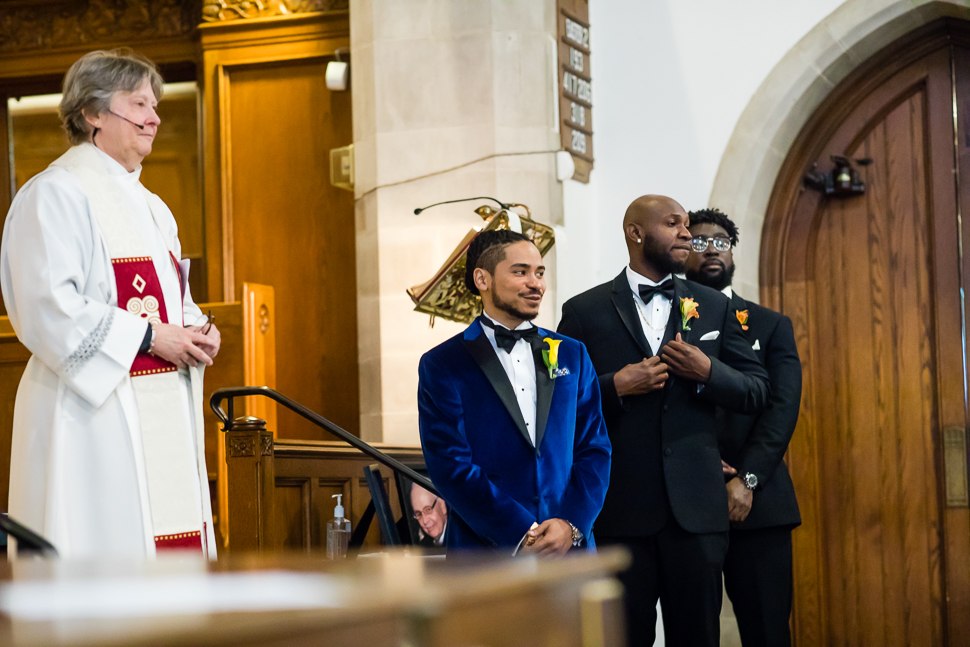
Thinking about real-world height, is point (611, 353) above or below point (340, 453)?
above

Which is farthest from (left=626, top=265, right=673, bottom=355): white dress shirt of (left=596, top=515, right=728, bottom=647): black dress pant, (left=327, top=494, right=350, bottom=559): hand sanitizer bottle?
(left=327, top=494, right=350, bottom=559): hand sanitizer bottle

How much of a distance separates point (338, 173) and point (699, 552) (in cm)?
354

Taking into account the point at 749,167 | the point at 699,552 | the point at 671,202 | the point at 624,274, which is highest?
the point at 749,167

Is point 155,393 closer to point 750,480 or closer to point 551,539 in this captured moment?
point 551,539

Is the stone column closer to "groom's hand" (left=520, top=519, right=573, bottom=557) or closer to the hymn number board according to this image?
the hymn number board

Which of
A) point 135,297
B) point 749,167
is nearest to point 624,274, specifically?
point 135,297

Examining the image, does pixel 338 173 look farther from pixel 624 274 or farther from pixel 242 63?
pixel 624 274

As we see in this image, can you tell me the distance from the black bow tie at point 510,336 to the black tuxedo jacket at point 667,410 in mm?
429

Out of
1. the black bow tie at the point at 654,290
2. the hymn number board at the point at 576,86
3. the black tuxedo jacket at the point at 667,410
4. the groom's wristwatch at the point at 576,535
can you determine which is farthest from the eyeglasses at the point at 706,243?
the hymn number board at the point at 576,86

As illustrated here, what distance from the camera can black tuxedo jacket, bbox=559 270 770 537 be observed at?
130 inches

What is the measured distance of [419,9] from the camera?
225 inches

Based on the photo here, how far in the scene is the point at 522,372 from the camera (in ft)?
9.89

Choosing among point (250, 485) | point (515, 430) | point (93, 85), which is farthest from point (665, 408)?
point (93, 85)

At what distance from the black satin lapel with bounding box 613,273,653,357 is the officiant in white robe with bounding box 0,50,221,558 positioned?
1.32 meters
